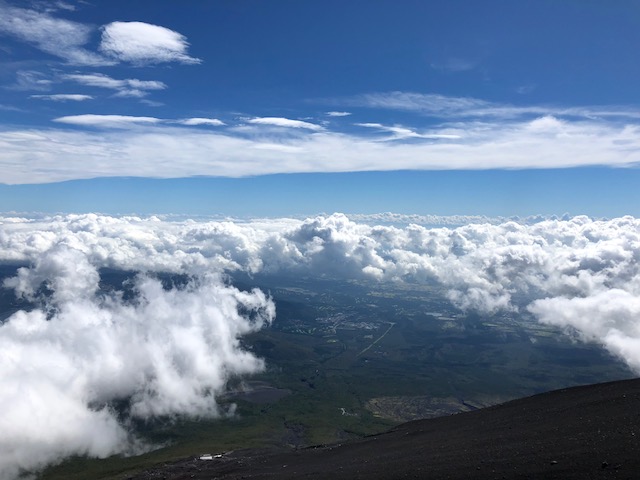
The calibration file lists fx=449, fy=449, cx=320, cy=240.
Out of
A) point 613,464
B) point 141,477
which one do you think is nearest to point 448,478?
point 613,464

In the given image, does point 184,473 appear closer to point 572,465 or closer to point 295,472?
point 295,472

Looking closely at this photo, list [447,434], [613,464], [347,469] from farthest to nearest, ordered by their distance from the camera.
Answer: [447,434] → [347,469] → [613,464]

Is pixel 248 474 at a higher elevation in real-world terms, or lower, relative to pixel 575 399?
lower

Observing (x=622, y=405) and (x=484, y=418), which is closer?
(x=622, y=405)

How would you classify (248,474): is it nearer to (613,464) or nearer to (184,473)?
(184,473)

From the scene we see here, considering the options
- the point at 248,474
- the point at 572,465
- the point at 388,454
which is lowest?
the point at 248,474

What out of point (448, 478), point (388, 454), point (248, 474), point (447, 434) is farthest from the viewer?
point (248, 474)

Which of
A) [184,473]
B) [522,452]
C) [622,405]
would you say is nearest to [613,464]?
[522,452]
